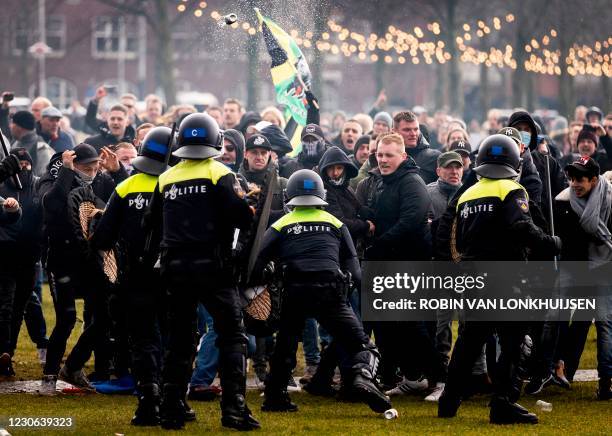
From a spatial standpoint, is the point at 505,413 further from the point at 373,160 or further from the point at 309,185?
the point at 373,160

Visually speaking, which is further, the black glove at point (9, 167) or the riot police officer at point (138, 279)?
the black glove at point (9, 167)

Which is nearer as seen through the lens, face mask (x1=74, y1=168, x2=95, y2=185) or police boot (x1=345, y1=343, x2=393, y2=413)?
police boot (x1=345, y1=343, x2=393, y2=413)

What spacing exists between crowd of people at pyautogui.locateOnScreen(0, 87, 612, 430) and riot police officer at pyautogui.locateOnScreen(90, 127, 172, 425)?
10 mm

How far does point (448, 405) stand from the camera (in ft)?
34.4

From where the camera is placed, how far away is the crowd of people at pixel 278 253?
9664 millimetres

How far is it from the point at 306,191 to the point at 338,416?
1761mm

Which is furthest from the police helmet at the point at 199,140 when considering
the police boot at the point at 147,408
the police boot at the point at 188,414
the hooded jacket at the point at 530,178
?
the hooded jacket at the point at 530,178

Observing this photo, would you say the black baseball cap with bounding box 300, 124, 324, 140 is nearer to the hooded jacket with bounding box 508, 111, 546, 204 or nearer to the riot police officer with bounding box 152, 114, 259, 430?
the hooded jacket with bounding box 508, 111, 546, 204

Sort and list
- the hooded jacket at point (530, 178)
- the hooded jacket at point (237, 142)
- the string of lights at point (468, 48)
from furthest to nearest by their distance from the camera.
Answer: the string of lights at point (468, 48), the hooded jacket at point (237, 142), the hooded jacket at point (530, 178)

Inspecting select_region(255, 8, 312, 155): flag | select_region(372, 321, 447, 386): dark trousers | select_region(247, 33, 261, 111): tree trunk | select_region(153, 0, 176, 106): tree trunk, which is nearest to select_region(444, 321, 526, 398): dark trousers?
select_region(372, 321, 447, 386): dark trousers

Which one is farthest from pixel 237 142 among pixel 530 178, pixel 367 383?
pixel 367 383

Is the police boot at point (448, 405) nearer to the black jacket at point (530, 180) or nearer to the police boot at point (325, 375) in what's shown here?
the police boot at point (325, 375)

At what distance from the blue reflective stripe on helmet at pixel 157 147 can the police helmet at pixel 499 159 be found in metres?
2.32

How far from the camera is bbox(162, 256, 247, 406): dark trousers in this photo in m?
9.55
